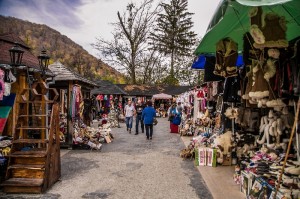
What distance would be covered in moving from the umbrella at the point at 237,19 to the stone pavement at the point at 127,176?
3042 mm

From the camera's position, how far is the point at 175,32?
47625mm

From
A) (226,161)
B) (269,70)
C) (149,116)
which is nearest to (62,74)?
(149,116)

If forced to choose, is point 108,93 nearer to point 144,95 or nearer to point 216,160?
point 144,95

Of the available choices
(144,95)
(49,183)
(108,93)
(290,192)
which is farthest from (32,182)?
(144,95)

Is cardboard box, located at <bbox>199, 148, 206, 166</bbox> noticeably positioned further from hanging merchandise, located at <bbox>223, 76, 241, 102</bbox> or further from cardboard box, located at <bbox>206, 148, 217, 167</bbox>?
hanging merchandise, located at <bbox>223, 76, 241, 102</bbox>

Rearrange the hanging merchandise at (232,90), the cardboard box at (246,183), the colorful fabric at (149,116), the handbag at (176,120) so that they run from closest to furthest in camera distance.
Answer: the cardboard box at (246,183), the hanging merchandise at (232,90), the colorful fabric at (149,116), the handbag at (176,120)

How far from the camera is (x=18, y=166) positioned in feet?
19.1

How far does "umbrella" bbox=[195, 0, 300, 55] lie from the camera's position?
3799 millimetres

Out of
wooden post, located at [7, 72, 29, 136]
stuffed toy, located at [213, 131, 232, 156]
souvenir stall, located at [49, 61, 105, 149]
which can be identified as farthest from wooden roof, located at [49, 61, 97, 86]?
stuffed toy, located at [213, 131, 232, 156]

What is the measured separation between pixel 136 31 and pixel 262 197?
32596 mm

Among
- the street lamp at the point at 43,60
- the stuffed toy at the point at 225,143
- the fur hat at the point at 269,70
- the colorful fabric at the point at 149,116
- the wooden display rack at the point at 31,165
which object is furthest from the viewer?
the colorful fabric at the point at 149,116

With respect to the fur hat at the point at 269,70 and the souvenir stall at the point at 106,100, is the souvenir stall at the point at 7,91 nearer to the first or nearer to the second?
the fur hat at the point at 269,70

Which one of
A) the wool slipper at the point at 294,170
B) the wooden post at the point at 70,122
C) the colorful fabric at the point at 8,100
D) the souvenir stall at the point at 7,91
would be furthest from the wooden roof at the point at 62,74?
the wool slipper at the point at 294,170

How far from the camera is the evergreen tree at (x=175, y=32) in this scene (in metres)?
47.4
